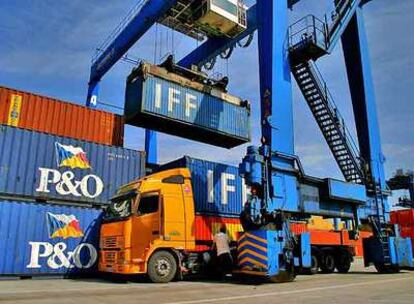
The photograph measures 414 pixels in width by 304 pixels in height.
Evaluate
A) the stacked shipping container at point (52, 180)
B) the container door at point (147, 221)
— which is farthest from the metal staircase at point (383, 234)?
the stacked shipping container at point (52, 180)

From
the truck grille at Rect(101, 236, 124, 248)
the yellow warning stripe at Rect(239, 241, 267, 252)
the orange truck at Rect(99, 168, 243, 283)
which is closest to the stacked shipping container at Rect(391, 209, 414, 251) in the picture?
the yellow warning stripe at Rect(239, 241, 267, 252)

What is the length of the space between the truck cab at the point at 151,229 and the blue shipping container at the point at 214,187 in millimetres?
1090

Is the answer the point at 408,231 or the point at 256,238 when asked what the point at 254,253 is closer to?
the point at 256,238

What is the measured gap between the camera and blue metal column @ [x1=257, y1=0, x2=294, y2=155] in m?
12.3

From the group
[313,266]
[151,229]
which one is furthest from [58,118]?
[313,266]

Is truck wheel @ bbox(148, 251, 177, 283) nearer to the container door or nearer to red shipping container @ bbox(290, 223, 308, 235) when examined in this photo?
the container door

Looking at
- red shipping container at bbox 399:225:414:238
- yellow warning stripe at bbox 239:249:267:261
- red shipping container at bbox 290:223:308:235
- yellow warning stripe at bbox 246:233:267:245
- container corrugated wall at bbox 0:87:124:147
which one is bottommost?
yellow warning stripe at bbox 239:249:267:261

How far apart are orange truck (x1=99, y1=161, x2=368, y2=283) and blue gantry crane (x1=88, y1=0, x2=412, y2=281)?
1.73 m

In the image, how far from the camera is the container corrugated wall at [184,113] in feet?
48.5

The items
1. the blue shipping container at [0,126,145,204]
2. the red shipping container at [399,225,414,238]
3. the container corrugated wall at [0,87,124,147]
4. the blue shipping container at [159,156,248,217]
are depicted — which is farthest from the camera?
the red shipping container at [399,225,414,238]

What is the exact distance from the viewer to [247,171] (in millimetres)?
11375

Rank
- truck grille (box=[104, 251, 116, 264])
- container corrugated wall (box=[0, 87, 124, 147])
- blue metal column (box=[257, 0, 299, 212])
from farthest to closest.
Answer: container corrugated wall (box=[0, 87, 124, 147]) < blue metal column (box=[257, 0, 299, 212]) < truck grille (box=[104, 251, 116, 264])

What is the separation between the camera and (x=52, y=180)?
43.1ft

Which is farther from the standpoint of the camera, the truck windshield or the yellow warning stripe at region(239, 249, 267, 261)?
the truck windshield
